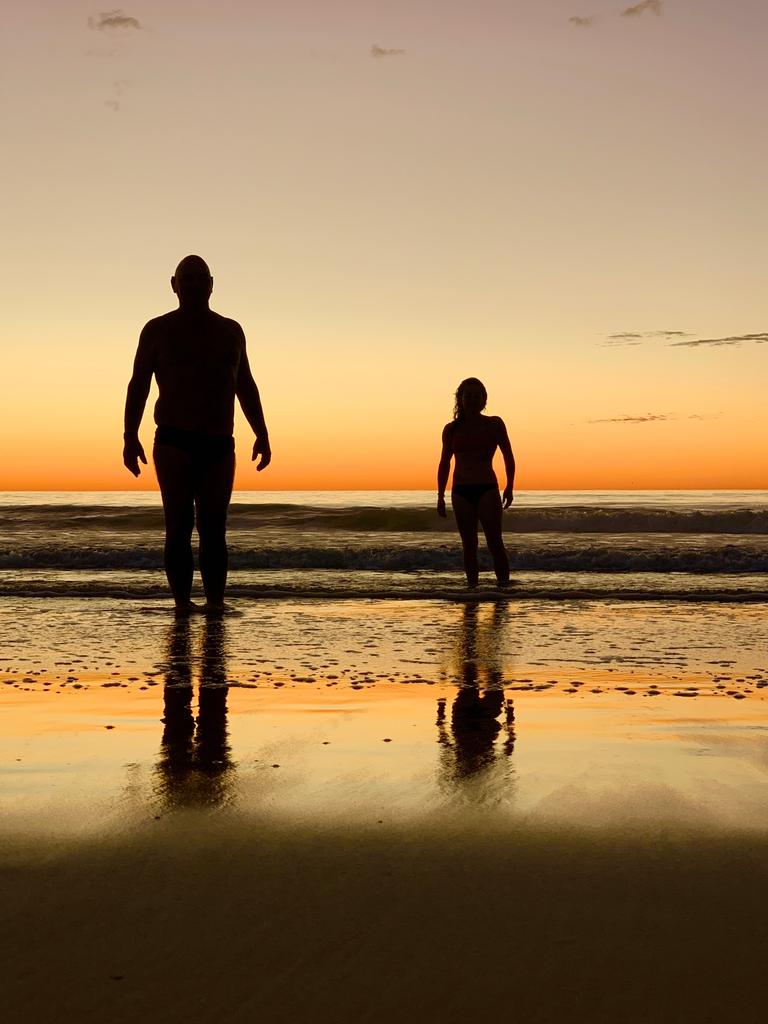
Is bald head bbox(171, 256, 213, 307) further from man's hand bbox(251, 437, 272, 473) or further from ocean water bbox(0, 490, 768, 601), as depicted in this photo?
ocean water bbox(0, 490, 768, 601)

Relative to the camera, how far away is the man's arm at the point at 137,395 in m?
6.71

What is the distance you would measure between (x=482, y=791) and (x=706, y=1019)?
113 cm

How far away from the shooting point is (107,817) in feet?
7.30

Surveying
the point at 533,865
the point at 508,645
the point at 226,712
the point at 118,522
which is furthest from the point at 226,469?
the point at 118,522

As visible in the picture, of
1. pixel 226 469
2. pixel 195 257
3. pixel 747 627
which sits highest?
pixel 195 257

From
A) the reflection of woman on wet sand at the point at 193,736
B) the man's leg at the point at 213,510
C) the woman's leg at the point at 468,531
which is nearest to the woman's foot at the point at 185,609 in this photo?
the man's leg at the point at 213,510

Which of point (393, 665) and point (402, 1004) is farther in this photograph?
point (393, 665)

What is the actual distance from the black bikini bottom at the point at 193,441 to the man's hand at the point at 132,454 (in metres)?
0.21

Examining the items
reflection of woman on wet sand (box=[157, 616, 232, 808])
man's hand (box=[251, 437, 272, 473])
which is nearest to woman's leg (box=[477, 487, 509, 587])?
man's hand (box=[251, 437, 272, 473])

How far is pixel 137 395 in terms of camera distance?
269 inches

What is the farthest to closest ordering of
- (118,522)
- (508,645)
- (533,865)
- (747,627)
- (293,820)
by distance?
(118,522) < (747,627) < (508,645) < (293,820) < (533,865)

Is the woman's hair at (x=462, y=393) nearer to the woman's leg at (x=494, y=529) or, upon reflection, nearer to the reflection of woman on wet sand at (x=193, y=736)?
the woman's leg at (x=494, y=529)

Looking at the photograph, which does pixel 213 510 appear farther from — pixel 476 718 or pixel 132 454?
pixel 476 718

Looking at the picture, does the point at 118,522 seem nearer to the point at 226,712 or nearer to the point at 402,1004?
the point at 226,712
